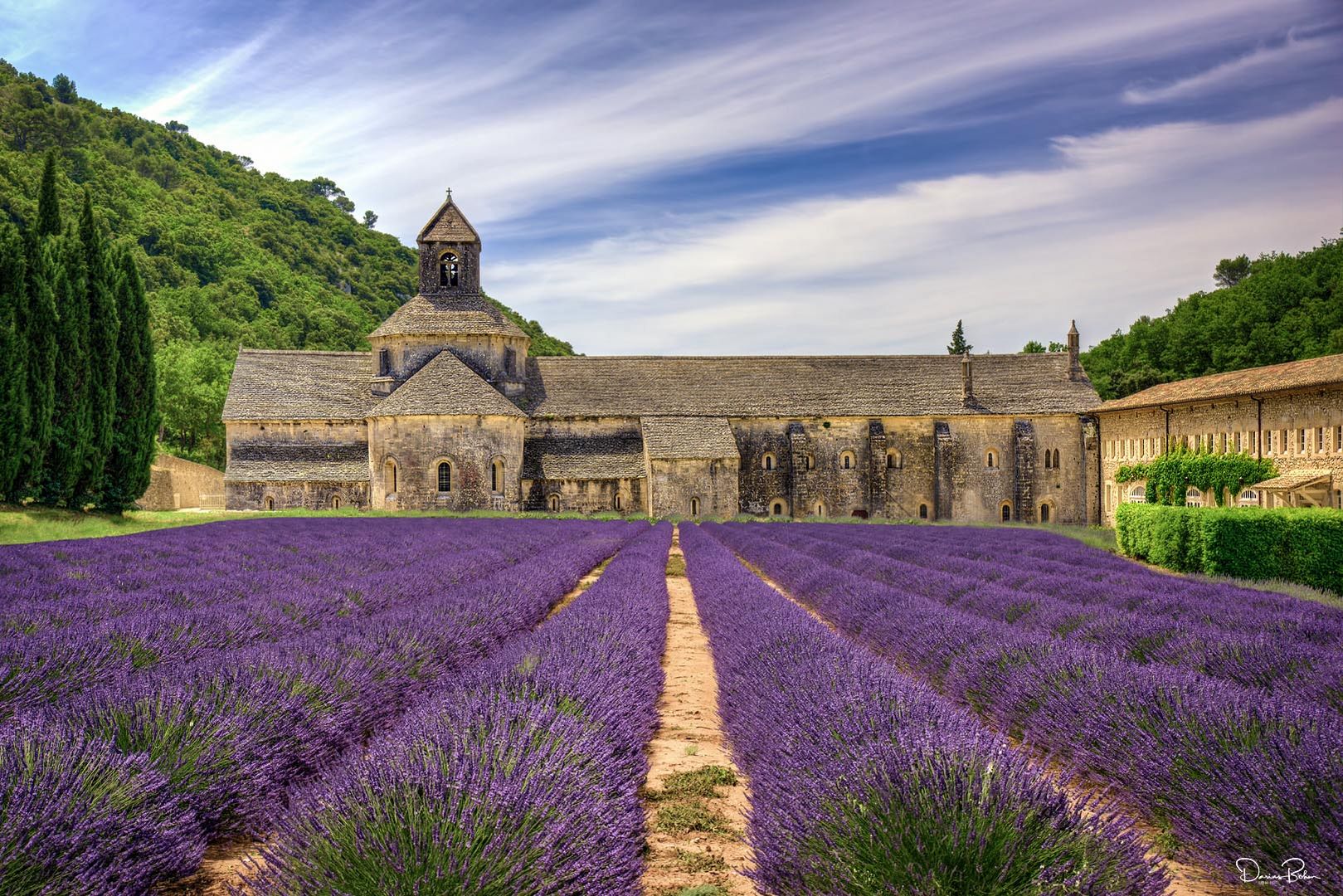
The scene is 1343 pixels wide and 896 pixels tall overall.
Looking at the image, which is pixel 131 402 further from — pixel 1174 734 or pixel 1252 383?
pixel 1252 383

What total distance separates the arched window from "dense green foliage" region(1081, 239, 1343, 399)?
45.3 metres

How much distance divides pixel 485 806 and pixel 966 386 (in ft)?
143

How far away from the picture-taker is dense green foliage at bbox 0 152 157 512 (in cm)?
2539

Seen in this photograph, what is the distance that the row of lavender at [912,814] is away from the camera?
3104 millimetres

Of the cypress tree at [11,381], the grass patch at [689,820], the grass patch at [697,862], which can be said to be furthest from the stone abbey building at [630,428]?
the grass patch at [697,862]

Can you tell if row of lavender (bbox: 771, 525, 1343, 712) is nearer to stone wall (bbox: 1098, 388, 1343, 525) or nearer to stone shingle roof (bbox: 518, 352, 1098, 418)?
stone wall (bbox: 1098, 388, 1343, 525)

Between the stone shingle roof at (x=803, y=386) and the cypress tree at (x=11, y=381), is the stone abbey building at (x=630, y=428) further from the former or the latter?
the cypress tree at (x=11, y=381)

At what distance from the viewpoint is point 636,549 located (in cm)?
1975

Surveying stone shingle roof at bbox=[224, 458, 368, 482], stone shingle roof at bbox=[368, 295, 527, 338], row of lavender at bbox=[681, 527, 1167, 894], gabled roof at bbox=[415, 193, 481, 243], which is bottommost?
row of lavender at bbox=[681, 527, 1167, 894]

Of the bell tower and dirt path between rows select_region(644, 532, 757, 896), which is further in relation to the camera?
the bell tower

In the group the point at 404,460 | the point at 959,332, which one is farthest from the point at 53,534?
the point at 959,332

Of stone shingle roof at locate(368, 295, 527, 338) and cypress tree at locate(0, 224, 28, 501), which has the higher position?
stone shingle roof at locate(368, 295, 527, 338)

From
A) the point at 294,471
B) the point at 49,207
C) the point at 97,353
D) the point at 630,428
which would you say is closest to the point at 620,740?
the point at 97,353

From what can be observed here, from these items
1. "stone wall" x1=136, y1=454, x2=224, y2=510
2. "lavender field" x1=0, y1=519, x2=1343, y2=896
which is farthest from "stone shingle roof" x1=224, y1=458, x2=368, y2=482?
"lavender field" x1=0, y1=519, x2=1343, y2=896
